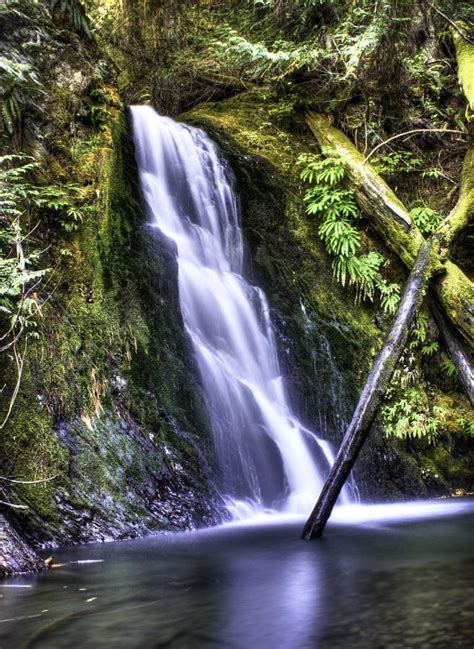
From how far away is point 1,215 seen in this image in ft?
21.2

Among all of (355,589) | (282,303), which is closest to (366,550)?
(355,589)

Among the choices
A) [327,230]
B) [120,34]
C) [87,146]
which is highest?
[120,34]

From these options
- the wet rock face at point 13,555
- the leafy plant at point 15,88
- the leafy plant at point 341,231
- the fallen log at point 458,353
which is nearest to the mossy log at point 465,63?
the leafy plant at point 341,231

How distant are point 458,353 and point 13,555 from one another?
19.1ft

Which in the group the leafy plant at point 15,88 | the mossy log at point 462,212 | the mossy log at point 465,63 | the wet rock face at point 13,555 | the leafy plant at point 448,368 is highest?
the mossy log at point 465,63

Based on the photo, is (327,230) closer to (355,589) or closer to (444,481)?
(444,481)

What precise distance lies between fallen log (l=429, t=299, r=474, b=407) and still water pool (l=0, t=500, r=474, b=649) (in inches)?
96.6

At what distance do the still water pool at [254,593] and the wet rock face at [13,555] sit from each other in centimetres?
19

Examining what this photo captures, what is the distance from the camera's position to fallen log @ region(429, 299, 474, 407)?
26.2 feet

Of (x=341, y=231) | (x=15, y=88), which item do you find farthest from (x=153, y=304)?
(x=341, y=231)

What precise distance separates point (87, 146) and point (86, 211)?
117 cm

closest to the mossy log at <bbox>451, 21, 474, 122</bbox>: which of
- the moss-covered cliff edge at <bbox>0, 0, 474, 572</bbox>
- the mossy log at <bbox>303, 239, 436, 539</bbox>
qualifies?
the moss-covered cliff edge at <bbox>0, 0, 474, 572</bbox>

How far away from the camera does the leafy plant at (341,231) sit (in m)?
9.73

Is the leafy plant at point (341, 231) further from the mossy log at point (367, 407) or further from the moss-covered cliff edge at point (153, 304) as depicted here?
the mossy log at point (367, 407)
